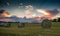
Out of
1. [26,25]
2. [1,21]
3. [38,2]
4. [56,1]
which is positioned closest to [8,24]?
[1,21]

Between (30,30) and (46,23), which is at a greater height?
(46,23)

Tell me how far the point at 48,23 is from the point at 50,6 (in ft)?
0.95

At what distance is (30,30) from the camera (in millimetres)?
2697

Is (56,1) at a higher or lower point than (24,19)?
higher

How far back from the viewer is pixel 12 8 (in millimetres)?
2770

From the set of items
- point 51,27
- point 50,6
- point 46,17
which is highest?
point 50,6

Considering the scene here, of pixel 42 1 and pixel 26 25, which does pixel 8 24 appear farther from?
pixel 42 1

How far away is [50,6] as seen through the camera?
8.84 ft

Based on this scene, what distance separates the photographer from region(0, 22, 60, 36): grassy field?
104 inches

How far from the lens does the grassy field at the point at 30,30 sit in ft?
8.68

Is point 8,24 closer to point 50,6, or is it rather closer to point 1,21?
point 1,21

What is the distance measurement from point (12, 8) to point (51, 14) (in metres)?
0.68

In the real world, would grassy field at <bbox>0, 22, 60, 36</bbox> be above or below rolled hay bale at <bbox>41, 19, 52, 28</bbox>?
below

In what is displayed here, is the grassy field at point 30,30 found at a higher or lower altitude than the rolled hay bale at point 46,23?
lower
